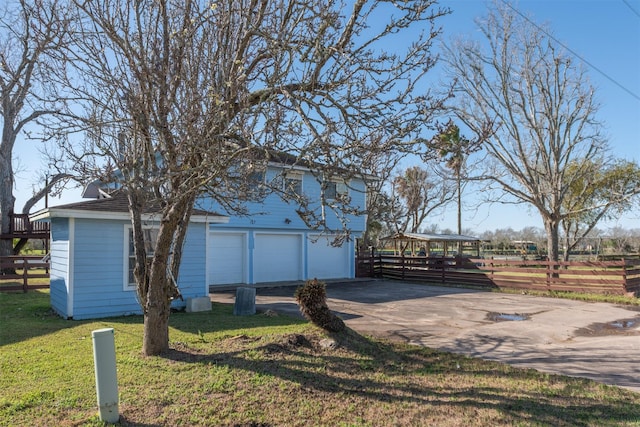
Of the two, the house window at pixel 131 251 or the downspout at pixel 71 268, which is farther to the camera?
the house window at pixel 131 251

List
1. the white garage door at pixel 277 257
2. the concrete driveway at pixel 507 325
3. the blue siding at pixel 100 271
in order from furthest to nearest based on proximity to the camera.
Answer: the white garage door at pixel 277 257 < the blue siding at pixel 100 271 < the concrete driveway at pixel 507 325

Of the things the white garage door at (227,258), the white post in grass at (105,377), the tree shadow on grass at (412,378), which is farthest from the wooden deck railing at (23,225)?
the white post in grass at (105,377)

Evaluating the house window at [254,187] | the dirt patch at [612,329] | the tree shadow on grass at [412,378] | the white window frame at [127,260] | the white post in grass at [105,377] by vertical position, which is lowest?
the dirt patch at [612,329]

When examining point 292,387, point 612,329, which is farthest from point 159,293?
point 612,329

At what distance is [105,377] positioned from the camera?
3984mm

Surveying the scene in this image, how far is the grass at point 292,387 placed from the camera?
418 cm

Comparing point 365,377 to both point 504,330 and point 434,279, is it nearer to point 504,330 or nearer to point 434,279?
point 504,330

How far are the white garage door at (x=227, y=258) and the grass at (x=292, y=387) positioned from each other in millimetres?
9620

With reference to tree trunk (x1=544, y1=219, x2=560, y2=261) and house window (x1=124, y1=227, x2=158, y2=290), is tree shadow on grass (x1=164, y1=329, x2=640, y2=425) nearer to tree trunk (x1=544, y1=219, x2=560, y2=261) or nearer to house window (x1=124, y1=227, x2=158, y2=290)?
house window (x1=124, y1=227, x2=158, y2=290)

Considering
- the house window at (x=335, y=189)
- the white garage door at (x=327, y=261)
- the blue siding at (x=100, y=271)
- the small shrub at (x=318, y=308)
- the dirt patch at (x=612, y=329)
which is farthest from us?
the white garage door at (x=327, y=261)

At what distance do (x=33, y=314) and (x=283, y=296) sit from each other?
6705mm

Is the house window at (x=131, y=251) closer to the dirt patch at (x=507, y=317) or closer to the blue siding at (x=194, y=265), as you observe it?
the blue siding at (x=194, y=265)

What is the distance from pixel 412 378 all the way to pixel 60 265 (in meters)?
8.38

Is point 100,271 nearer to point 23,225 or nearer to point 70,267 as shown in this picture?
point 70,267
